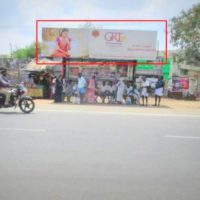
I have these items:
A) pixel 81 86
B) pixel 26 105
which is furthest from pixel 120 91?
pixel 26 105

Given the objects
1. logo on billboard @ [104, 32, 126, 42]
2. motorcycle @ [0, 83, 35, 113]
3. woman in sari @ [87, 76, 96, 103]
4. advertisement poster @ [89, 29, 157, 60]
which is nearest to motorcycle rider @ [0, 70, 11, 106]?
motorcycle @ [0, 83, 35, 113]

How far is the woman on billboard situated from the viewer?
23.5 metres

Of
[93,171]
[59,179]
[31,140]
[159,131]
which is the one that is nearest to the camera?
[59,179]

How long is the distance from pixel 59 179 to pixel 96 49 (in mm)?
18014

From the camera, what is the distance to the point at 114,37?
76.9 ft

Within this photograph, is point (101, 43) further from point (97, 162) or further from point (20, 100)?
point (97, 162)

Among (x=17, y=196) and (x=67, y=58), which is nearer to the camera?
(x=17, y=196)

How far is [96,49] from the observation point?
77.5 ft

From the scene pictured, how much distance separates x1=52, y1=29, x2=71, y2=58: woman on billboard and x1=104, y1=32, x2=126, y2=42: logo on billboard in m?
2.19

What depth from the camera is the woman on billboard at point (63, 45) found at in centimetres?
2352

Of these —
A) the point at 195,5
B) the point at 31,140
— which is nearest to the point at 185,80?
the point at 195,5

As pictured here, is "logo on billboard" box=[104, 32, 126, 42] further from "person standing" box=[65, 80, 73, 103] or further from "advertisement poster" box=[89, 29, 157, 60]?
"person standing" box=[65, 80, 73, 103]

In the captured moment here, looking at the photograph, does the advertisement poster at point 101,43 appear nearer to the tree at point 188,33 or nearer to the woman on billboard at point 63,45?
the woman on billboard at point 63,45

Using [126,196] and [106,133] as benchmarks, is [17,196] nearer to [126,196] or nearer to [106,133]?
[126,196]
